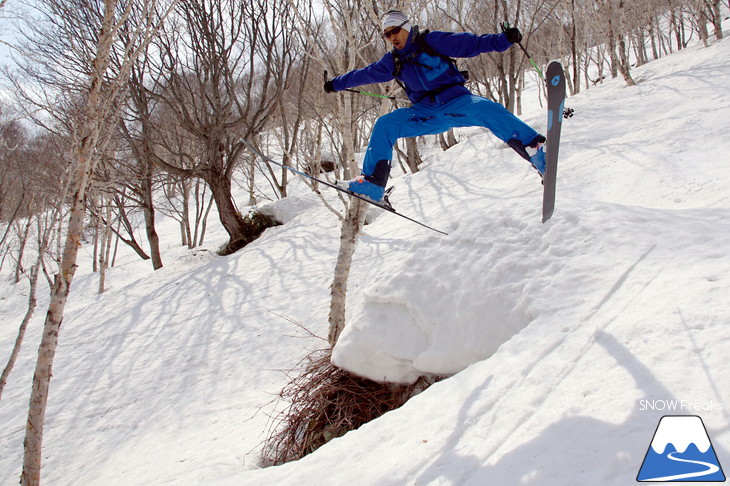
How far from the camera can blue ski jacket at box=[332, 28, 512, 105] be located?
10.9 ft

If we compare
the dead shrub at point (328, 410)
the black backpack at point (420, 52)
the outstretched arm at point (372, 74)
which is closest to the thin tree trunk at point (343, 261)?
the dead shrub at point (328, 410)

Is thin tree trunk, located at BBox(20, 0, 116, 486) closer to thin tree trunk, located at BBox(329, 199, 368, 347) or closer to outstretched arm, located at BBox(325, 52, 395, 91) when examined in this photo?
outstretched arm, located at BBox(325, 52, 395, 91)

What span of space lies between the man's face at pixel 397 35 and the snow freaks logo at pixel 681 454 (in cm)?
303

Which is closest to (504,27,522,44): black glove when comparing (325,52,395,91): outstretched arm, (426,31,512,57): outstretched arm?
(426,31,512,57): outstretched arm

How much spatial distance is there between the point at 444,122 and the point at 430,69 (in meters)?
0.44

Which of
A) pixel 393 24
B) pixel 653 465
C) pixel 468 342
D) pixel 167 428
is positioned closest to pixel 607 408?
pixel 653 465

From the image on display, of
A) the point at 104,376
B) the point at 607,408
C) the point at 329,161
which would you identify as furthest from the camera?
the point at 329,161

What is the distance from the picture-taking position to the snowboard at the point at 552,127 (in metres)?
3.02

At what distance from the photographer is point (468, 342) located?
2748mm

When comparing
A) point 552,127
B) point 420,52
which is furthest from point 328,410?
point 420,52

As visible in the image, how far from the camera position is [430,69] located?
3.49 metres

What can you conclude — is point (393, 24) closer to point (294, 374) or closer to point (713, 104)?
point (294, 374)

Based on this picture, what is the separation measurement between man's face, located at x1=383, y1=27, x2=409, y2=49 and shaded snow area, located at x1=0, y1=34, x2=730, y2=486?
1.47 meters

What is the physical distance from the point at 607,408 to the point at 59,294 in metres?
4.17
